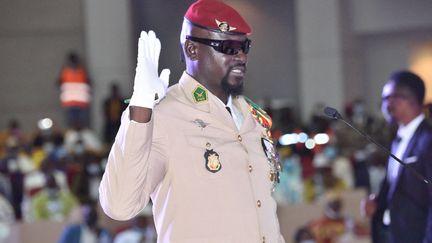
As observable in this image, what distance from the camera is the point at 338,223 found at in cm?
996

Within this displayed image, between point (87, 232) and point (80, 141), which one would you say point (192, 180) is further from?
point (80, 141)

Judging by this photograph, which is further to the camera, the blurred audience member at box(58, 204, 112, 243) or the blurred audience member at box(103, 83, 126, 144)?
the blurred audience member at box(103, 83, 126, 144)

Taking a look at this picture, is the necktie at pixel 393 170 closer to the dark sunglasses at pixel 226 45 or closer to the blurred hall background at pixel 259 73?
the dark sunglasses at pixel 226 45

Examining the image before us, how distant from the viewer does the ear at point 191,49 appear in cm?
425

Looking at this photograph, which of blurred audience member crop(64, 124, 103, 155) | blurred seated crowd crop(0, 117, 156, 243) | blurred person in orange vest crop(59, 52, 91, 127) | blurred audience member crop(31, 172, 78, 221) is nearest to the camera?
blurred seated crowd crop(0, 117, 156, 243)

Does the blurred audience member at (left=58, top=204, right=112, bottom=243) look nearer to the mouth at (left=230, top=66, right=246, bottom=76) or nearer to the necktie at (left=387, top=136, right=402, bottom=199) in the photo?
the necktie at (left=387, top=136, right=402, bottom=199)

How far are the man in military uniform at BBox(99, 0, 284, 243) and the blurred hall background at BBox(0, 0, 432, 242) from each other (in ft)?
22.6

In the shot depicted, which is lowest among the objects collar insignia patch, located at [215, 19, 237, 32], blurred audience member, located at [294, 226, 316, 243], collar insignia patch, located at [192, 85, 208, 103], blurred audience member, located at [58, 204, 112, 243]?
blurred audience member, located at [294, 226, 316, 243]

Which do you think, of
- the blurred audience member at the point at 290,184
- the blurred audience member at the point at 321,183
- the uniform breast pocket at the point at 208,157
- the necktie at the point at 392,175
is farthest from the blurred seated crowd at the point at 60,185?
the uniform breast pocket at the point at 208,157

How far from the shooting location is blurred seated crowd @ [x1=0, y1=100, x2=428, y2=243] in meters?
10.1

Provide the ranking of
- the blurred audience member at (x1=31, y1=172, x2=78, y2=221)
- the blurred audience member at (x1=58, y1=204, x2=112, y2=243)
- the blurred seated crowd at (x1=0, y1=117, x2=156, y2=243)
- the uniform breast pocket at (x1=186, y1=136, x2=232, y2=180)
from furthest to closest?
the blurred audience member at (x1=31, y1=172, x2=78, y2=221)
the blurred seated crowd at (x1=0, y1=117, x2=156, y2=243)
the blurred audience member at (x1=58, y1=204, x2=112, y2=243)
the uniform breast pocket at (x1=186, y1=136, x2=232, y2=180)

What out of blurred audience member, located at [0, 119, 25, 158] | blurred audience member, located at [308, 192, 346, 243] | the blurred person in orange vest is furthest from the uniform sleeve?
the blurred person in orange vest

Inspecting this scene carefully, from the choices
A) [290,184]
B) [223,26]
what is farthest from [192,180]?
[290,184]

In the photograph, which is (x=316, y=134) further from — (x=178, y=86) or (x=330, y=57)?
(x=178, y=86)
